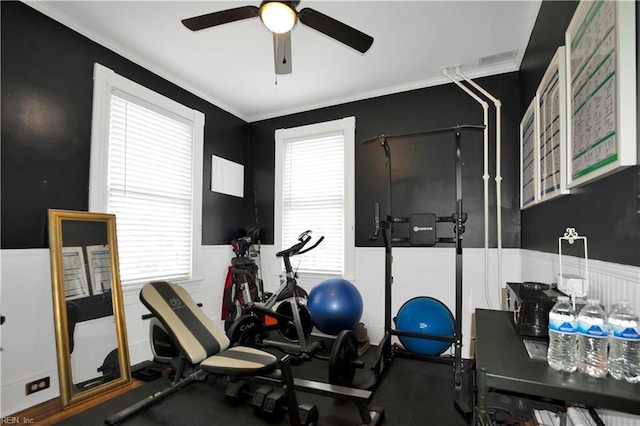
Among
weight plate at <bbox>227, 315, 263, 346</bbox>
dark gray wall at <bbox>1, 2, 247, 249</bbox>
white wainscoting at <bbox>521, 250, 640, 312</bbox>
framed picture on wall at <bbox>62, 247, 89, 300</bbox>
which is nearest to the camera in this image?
white wainscoting at <bbox>521, 250, 640, 312</bbox>

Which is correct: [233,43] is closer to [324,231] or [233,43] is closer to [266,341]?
[324,231]

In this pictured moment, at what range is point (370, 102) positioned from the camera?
3.88 metres

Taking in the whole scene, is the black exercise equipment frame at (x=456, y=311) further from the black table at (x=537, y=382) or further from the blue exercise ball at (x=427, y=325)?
the black table at (x=537, y=382)

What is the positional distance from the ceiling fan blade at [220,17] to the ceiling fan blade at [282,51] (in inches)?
7.2

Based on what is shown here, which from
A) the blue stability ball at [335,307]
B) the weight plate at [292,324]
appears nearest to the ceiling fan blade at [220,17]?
the blue stability ball at [335,307]

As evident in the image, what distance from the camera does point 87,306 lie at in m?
2.50

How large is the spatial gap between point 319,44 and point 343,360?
2.71 m

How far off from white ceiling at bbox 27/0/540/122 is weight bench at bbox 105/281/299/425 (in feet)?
7.11

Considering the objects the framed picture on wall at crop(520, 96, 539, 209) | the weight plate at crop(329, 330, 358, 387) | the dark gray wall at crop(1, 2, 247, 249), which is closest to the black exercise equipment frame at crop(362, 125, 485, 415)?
the weight plate at crop(329, 330, 358, 387)

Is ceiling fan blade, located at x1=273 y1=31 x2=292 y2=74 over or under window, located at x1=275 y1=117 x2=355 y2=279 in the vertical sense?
over

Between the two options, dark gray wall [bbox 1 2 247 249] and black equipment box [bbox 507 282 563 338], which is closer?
black equipment box [bbox 507 282 563 338]

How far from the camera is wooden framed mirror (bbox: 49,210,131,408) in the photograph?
2.29 meters

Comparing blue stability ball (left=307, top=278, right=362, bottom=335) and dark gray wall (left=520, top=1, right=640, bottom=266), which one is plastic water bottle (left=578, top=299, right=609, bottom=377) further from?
blue stability ball (left=307, top=278, right=362, bottom=335)

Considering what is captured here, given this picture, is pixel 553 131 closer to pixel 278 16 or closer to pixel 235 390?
pixel 278 16
